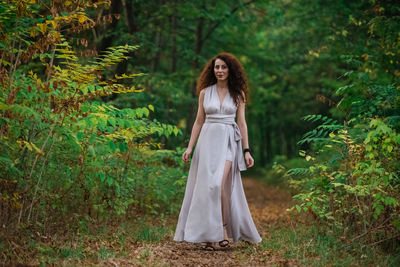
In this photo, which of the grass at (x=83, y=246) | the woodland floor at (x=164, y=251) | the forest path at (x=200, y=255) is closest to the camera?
the grass at (x=83, y=246)

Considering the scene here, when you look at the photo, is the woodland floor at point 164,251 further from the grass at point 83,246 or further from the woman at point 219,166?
the woman at point 219,166

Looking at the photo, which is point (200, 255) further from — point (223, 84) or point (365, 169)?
point (223, 84)

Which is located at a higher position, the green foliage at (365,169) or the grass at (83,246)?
the green foliage at (365,169)

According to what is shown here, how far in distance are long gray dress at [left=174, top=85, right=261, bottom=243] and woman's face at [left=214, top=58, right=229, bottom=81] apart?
0.20 meters

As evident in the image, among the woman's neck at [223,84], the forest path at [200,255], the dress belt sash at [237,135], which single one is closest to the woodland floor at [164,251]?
the forest path at [200,255]

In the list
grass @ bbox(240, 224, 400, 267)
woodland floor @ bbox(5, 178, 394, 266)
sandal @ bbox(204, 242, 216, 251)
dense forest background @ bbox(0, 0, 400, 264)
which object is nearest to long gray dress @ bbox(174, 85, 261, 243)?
sandal @ bbox(204, 242, 216, 251)

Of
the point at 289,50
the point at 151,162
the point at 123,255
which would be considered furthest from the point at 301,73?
the point at 123,255

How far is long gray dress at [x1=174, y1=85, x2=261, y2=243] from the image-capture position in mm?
5293

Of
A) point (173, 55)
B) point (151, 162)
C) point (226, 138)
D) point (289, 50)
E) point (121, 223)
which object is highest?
point (289, 50)

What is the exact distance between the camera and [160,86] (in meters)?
11.7

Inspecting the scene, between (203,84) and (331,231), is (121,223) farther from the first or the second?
(331,231)

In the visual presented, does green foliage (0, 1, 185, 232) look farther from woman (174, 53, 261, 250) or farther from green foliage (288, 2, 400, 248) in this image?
green foliage (288, 2, 400, 248)

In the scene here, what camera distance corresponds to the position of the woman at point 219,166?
17.4 feet

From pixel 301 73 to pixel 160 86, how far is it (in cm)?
1117
